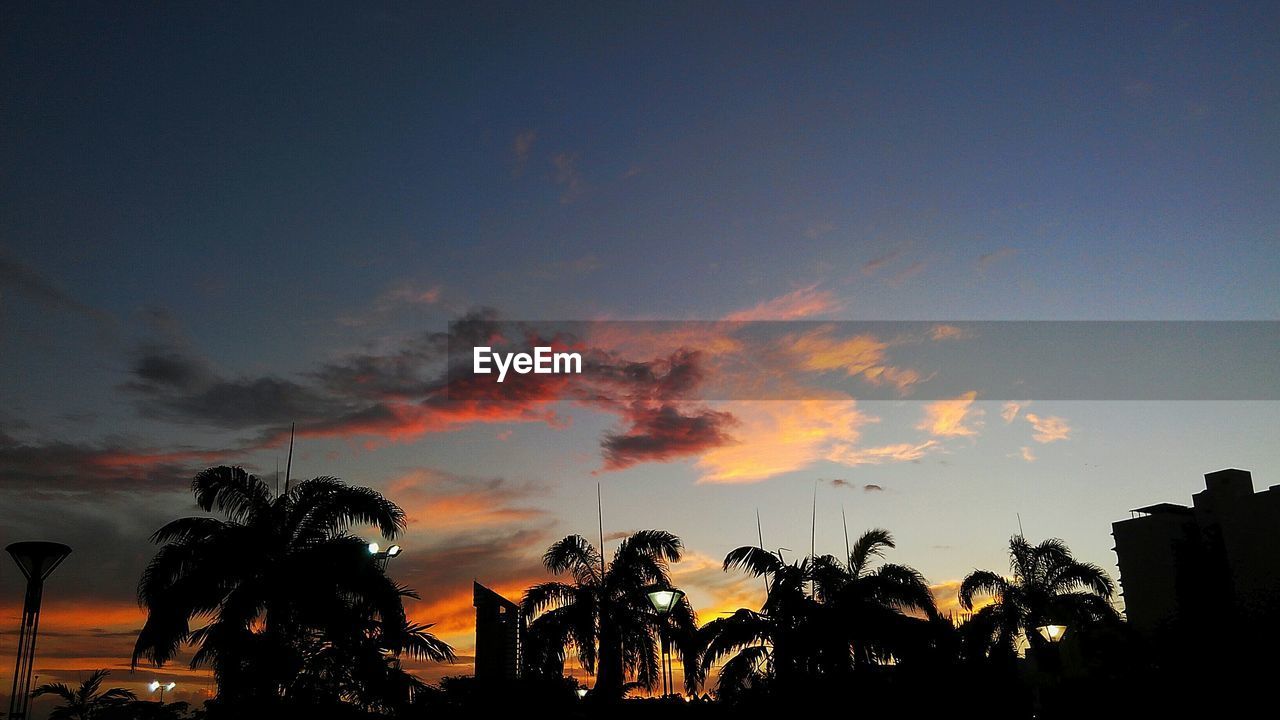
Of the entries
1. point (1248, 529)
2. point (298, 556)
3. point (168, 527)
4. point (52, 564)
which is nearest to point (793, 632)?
point (298, 556)

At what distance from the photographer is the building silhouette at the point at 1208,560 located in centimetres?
2295

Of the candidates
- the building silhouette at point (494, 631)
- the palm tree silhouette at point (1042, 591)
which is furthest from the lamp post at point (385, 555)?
the palm tree silhouette at point (1042, 591)

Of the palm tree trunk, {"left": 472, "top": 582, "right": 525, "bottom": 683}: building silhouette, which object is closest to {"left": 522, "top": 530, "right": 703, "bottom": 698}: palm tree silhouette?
the palm tree trunk

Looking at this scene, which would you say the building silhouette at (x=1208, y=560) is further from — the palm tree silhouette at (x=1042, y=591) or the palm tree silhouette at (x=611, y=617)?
the palm tree silhouette at (x=611, y=617)

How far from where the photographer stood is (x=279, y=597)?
17.6 metres

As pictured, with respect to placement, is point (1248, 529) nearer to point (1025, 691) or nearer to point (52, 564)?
point (1025, 691)

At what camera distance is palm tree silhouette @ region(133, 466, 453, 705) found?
17.0 metres

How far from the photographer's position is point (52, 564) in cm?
1556

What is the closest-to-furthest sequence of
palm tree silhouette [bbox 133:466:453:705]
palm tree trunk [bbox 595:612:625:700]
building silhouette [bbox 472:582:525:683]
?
1. palm tree silhouette [bbox 133:466:453:705]
2. palm tree trunk [bbox 595:612:625:700]
3. building silhouette [bbox 472:582:525:683]

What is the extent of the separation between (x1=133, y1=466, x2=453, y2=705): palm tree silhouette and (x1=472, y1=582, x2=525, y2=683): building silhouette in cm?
1367

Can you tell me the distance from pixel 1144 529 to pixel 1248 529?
722 cm

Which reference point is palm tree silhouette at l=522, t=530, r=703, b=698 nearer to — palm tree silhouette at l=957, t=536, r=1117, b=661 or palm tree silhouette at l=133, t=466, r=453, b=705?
palm tree silhouette at l=133, t=466, r=453, b=705

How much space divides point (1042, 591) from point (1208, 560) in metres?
11.6

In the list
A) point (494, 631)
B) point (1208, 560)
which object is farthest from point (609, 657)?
point (1208, 560)
